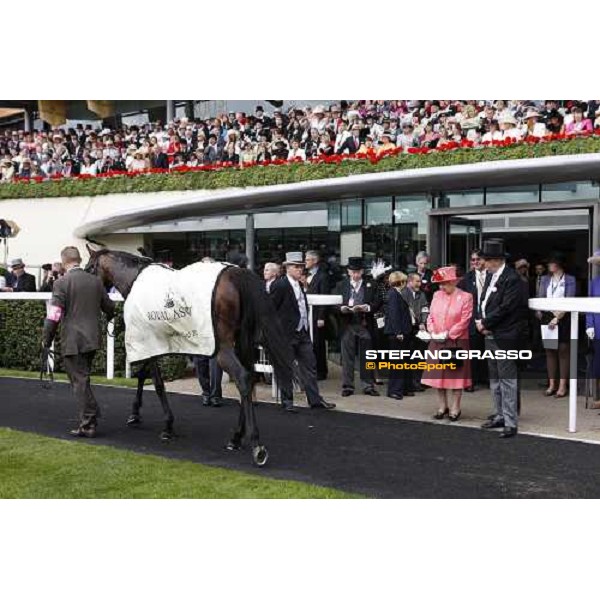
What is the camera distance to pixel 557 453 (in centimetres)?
658

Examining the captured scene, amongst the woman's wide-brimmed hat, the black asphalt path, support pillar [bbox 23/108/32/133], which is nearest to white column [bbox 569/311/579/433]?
the black asphalt path

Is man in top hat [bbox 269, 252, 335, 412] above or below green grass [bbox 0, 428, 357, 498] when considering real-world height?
above

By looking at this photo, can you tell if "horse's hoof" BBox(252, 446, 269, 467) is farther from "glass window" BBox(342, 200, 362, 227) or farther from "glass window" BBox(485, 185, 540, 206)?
"glass window" BBox(342, 200, 362, 227)

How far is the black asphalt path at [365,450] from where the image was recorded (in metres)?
5.71

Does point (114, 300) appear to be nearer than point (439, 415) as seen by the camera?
No

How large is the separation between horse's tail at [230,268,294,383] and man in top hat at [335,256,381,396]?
8.79 feet

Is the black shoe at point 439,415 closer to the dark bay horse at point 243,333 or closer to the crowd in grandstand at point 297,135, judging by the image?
the dark bay horse at point 243,333

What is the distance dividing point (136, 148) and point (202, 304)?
12.9m

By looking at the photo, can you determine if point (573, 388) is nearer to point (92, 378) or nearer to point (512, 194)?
point (512, 194)

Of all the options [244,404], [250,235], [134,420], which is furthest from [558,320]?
[250,235]

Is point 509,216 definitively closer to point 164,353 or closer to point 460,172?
point 460,172

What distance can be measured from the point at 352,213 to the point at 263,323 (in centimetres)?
514

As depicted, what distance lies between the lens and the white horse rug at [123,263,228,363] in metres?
6.92

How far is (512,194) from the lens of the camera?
10227 mm
